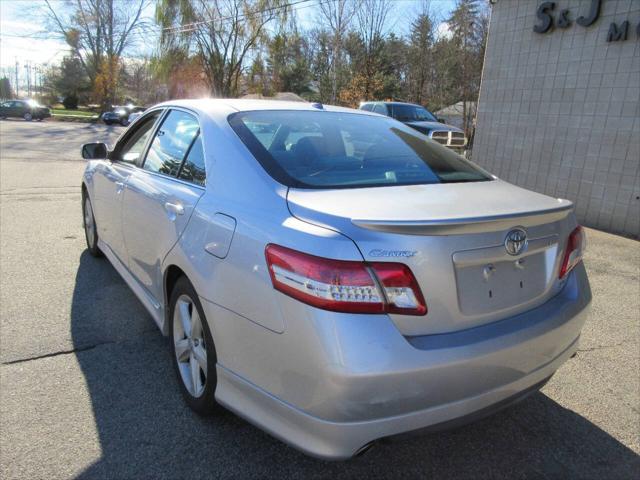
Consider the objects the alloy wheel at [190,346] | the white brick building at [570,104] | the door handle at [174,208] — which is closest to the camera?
the alloy wheel at [190,346]

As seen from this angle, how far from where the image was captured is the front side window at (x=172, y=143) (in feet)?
9.59

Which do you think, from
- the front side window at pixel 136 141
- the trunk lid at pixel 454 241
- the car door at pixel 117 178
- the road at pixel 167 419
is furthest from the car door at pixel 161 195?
the trunk lid at pixel 454 241

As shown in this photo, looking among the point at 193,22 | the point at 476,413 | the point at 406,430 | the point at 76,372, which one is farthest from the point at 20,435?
the point at 193,22

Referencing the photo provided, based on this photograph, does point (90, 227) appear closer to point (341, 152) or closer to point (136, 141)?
point (136, 141)

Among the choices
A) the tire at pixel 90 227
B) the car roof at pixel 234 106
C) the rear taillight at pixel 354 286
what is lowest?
the tire at pixel 90 227

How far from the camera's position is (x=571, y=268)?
2387 mm

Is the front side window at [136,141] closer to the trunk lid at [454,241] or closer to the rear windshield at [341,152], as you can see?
the rear windshield at [341,152]

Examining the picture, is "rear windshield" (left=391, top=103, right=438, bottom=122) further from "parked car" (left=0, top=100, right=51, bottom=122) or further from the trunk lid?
"parked car" (left=0, top=100, right=51, bottom=122)

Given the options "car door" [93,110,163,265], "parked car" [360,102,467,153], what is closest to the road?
"car door" [93,110,163,265]

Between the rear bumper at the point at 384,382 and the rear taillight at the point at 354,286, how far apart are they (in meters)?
0.05

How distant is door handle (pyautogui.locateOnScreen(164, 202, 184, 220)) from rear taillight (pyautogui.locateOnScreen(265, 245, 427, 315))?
1.04 m

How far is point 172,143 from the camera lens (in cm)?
314

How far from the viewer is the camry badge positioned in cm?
195

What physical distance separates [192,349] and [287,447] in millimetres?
668
